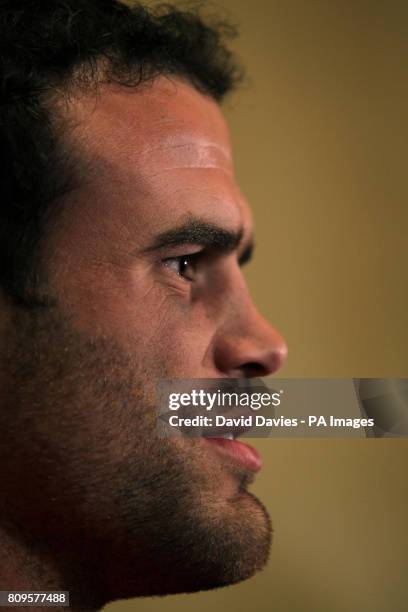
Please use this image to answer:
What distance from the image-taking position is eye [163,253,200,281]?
2.31 feet

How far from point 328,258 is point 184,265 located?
283 mm

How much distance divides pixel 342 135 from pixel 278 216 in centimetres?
14

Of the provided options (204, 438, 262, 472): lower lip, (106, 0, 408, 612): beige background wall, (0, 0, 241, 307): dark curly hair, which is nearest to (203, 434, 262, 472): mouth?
(204, 438, 262, 472): lower lip

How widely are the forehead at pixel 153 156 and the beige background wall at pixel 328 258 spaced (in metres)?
0.21

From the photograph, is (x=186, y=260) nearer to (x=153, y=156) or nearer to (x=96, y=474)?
(x=153, y=156)

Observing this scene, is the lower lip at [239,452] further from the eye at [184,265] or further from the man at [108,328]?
the eye at [184,265]

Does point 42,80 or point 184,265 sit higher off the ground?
point 42,80

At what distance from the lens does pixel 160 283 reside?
2.27ft

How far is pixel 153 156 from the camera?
695 mm

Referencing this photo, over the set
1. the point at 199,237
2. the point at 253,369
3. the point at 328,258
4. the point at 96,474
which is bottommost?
the point at 96,474

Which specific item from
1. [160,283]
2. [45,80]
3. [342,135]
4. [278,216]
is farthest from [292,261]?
[45,80]

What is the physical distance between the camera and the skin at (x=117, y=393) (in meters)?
0.64

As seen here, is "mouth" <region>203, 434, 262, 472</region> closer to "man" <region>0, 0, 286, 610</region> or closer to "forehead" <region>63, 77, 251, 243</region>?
"man" <region>0, 0, 286, 610</region>

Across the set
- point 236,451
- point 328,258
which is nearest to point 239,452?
point 236,451
